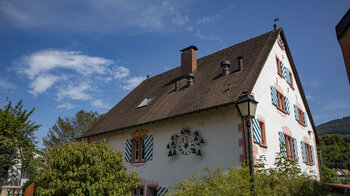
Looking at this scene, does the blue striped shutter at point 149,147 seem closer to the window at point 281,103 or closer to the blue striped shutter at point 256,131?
the blue striped shutter at point 256,131

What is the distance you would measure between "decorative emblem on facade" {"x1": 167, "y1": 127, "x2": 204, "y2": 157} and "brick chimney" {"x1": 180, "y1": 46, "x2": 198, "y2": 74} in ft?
20.1

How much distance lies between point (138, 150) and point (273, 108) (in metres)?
7.41

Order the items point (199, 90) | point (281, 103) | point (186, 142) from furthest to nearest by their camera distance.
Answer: point (281, 103), point (199, 90), point (186, 142)

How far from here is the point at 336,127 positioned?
13100cm

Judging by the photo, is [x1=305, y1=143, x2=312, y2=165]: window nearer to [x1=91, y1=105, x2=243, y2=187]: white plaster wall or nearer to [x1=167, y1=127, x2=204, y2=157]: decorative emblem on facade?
[x1=91, y1=105, x2=243, y2=187]: white plaster wall

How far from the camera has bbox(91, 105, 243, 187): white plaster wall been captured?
10.8m

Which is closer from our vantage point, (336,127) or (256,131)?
(256,131)

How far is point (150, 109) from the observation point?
15.1 metres

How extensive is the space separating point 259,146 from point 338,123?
485 feet

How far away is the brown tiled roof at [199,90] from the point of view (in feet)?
38.9

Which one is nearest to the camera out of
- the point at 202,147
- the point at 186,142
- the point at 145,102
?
the point at 202,147

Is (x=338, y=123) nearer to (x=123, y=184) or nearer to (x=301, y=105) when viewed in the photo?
(x=301, y=105)

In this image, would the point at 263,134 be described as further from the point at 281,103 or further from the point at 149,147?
the point at 149,147

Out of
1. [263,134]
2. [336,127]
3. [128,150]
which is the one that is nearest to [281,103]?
[263,134]
